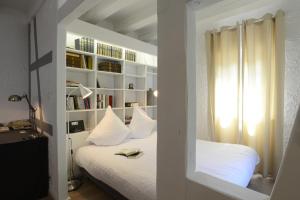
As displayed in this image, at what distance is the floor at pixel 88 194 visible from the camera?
97.1 inches

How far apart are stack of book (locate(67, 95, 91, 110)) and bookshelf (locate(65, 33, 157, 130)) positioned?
0.20 ft

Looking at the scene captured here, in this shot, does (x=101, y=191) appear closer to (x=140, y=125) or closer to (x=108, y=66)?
(x=140, y=125)

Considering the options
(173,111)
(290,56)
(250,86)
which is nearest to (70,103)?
(173,111)

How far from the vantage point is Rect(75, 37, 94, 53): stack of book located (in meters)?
3.07

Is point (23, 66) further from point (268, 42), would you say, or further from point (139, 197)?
point (268, 42)

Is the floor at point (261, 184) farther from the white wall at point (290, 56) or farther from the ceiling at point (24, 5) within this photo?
the ceiling at point (24, 5)

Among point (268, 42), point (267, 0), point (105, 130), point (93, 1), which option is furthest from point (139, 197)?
point (267, 0)

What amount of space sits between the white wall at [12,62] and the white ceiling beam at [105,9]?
118cm

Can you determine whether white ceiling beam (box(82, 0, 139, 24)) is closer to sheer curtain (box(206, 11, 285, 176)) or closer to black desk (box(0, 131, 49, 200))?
sheer curtain (box(206, 11, 285, 176))

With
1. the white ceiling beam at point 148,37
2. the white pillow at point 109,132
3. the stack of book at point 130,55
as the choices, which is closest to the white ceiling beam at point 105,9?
the stack of book at point 130,55

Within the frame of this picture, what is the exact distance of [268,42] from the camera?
260 centimetres

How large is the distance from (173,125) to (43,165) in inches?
92.8

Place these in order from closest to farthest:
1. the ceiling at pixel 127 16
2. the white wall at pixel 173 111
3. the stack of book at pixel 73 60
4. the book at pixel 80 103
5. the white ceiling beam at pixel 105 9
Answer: the white wall at pixel 173 111
the white ceiling beam at pixel 105 9
the ceiling at pixel 127 16
the stack of book at pixel 73 60
the book at pixel 80 103

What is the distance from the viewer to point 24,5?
9.89ft
